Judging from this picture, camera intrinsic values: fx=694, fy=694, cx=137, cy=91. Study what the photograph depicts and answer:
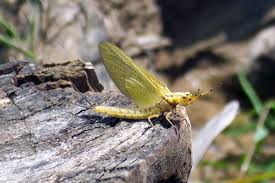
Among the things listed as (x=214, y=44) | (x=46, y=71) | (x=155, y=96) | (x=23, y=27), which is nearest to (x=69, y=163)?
(x=46, y=71)

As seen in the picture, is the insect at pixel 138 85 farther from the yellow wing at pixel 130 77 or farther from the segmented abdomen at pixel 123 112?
the segmented abdomen at pixel 123 112

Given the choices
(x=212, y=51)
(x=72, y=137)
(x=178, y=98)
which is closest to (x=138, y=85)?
(x=178, y=98)

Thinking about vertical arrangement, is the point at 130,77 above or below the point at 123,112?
above

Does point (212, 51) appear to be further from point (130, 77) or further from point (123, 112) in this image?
point (123, 112)

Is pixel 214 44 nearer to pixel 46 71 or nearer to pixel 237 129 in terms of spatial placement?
pixel 237 129

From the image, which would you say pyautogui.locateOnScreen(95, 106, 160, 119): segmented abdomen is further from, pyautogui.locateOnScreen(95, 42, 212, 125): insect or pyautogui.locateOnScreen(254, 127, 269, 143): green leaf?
pyautogui.locateOnScreen(254, 127, 269, 143): green leaf

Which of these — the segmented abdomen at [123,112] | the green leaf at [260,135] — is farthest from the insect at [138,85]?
the green leaf at [260,135]
